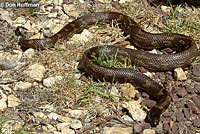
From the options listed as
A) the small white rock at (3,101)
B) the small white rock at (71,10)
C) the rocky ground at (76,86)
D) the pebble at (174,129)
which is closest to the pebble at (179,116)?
the rocky ground at (76,86)

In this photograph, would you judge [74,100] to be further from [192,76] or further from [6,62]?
[192,76]

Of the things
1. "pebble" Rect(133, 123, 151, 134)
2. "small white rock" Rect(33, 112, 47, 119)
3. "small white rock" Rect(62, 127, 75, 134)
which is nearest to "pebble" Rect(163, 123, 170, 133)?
"pebble" Rect(133, 123, 151, 134)

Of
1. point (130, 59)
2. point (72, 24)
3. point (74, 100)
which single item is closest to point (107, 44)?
point (130, 59)

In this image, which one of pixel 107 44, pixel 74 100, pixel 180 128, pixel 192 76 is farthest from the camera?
pixel 107 44

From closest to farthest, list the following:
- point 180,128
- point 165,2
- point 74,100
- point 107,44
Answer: point 180,128, point 74,100, point 107,44, point 165,2

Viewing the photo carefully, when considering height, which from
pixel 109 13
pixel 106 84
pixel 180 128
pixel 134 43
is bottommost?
pixel 180 128

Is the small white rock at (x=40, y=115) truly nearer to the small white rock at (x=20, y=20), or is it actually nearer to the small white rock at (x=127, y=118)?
the small white rock at (x=127, y=118)

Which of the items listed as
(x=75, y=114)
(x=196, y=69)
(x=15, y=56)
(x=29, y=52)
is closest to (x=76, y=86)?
(x=75, y=114)

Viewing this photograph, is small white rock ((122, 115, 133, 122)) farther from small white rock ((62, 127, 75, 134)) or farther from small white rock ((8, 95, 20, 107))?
small white rock ((8, 95, 20, 107))
